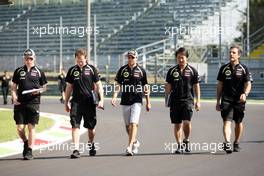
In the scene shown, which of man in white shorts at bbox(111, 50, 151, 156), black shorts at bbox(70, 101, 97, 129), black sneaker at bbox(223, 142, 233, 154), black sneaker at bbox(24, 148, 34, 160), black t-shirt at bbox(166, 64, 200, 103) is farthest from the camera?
black t-shirt at bbox(166, 64, 200, 103)

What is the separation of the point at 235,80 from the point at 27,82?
355 centimetres

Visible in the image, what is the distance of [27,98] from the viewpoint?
9797mm

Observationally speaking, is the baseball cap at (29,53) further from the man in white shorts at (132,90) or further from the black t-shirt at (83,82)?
the man in white shorts at (132,90)

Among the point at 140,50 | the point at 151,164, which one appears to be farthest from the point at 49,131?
the point at 140,50

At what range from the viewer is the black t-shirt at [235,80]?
34.2ft

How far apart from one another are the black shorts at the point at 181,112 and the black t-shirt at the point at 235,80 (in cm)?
69

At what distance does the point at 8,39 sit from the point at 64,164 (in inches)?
1606

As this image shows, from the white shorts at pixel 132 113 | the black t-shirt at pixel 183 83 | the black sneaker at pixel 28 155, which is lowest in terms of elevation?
the black sneaker at pixel 28 155

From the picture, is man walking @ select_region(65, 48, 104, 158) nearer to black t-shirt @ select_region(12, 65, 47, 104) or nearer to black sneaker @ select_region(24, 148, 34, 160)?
black t-shirt @ select_region(12, 65, 47, 104)

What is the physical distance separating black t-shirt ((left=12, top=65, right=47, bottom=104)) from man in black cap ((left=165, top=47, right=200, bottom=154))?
2274mm

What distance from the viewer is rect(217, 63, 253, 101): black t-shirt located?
34.2ft

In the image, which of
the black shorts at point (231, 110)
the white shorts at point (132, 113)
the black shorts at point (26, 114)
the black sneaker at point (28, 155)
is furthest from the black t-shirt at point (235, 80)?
the black sneaker at point (28, 155)

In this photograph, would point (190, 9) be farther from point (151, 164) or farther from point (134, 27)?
point (151, 164)

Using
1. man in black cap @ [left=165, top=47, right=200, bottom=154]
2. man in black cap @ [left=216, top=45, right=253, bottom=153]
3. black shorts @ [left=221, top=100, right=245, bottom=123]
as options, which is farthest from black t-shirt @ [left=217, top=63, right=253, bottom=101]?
man in black cap @ [left=165, top=47, right=200, bottom=154]
